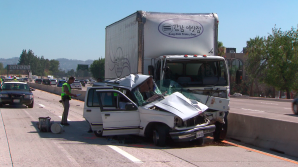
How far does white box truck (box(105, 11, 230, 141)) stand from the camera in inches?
388

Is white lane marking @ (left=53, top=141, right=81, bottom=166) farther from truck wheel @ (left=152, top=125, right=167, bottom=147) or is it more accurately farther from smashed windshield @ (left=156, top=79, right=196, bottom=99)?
smashed windshield @ (left=156, top=79, right=196, bottom=99)

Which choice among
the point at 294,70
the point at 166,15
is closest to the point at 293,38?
the point at 294,70

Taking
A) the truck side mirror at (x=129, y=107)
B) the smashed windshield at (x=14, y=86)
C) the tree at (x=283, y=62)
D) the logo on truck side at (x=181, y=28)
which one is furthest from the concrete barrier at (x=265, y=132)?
the tree at (x=283, y=62)

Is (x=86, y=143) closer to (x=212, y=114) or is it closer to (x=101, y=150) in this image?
(x=101, y=150)

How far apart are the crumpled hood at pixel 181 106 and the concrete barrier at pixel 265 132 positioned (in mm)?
1708

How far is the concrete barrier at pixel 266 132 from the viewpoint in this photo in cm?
825

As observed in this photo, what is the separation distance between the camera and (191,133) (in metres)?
8.41

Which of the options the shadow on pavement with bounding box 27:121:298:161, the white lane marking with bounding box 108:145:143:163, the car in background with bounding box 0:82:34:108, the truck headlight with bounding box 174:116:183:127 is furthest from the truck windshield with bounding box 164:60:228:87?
the car in background with bounding box 0:82:34:108

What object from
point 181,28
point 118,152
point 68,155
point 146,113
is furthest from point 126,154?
point 181,28

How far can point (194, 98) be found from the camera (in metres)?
9.70

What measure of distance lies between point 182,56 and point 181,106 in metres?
2.28

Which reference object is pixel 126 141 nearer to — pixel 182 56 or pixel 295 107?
pixel 182 56

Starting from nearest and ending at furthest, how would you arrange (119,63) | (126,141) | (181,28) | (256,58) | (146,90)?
1. (126,141)
2. (146,90)
3. (181,28)
4. (119,63)
5. (256,58)

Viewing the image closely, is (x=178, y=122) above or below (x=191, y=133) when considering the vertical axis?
above
